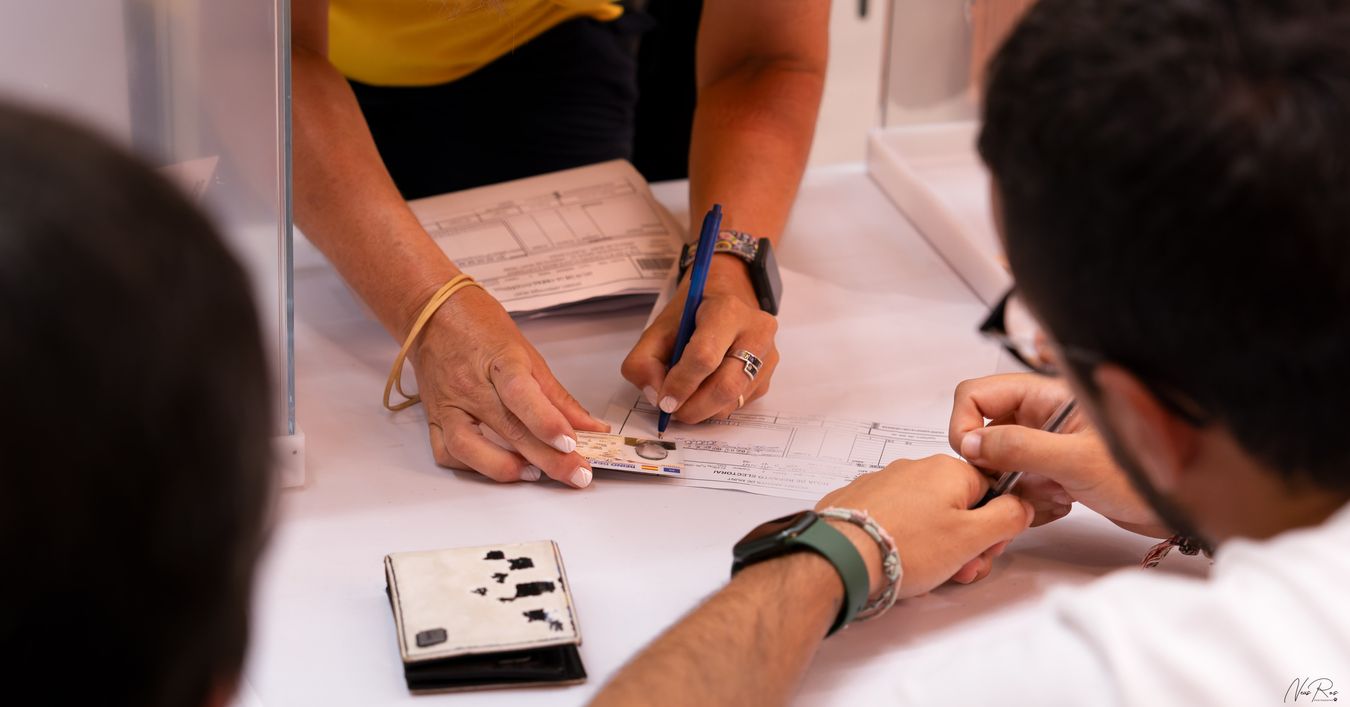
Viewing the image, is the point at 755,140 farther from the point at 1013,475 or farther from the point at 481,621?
the point at 481,621

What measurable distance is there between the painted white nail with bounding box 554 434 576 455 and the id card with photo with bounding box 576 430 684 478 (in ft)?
0.10

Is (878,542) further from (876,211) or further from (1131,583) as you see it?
(876,211)

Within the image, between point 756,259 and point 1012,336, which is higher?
point 1012,336

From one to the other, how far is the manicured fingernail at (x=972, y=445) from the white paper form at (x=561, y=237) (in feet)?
1.67

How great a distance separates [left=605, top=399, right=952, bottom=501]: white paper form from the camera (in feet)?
4.02

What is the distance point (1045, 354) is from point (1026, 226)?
281 mm

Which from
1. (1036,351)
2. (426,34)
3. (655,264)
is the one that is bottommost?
(655,264)

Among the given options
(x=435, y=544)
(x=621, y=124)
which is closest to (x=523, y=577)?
(x=435, y=544)

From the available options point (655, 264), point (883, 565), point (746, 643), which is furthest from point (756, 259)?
point (746, 643)

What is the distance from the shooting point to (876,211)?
6.02ft

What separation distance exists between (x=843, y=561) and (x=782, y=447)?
0.30m

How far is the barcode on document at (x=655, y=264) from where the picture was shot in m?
1.55

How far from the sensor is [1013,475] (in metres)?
1.12

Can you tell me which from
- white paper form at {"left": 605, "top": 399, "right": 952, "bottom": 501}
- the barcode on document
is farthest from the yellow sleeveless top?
white paper form at {"left": 605, "top": 399, "right": 952, "bottom": 501}
